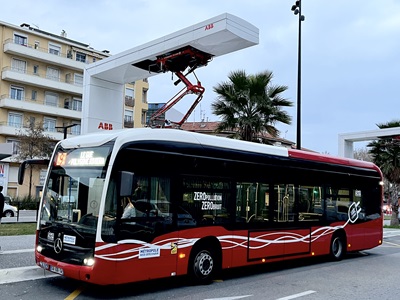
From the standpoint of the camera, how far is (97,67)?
1461 cm

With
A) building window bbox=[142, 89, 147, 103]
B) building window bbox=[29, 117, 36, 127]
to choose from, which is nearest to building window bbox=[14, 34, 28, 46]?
building window bbox=[29, 117, 36, 127]

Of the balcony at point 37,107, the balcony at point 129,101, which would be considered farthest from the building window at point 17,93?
the balcony at point 129,101

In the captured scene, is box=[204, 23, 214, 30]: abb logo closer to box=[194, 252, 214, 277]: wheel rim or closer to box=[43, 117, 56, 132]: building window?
box=[194, 252, 214, 277]: wheel rim

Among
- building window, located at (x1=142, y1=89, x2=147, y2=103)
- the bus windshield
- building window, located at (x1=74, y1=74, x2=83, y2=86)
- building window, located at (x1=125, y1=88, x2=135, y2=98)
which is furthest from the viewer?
building window, located at (x1=142, y1=89, x2=147, y2=103)

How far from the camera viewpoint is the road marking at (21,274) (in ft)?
28.2

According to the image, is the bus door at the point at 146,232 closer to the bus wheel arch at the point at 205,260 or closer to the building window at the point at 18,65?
the bus wheel arch at the point at 205,260

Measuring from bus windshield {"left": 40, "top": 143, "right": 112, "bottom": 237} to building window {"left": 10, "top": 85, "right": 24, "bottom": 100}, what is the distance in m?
44.0

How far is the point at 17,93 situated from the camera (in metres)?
48.8

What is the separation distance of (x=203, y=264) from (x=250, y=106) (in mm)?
10262

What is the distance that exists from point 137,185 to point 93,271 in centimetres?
162

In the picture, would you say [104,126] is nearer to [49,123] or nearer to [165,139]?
[165,139]

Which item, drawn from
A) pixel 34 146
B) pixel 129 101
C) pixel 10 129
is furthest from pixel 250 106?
pixel 129 101

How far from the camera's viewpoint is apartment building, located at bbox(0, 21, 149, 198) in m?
47.1

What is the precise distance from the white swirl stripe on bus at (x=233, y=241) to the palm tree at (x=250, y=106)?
5.99m
